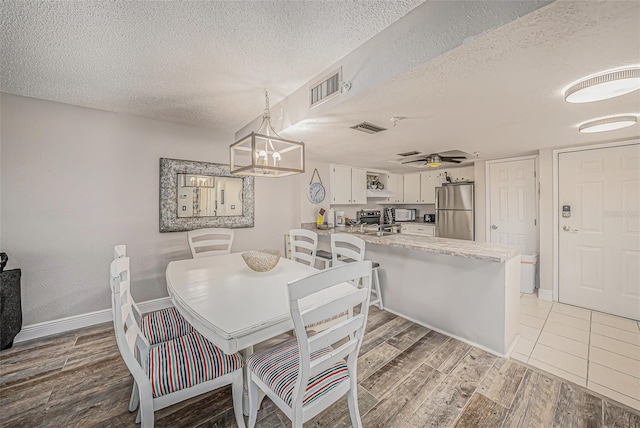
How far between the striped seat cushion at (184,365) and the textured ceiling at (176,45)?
1.86 metres

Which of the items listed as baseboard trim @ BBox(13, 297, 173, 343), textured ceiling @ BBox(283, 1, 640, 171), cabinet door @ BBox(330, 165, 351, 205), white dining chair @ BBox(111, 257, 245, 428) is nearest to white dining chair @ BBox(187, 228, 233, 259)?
baseboard trim @ BBox(13, 297, 173, 343)

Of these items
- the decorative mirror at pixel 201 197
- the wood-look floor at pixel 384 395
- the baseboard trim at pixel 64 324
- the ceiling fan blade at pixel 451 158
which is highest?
the ceiling fan blade at pixel 451 158

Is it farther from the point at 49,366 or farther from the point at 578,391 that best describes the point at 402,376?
the point at 49,366

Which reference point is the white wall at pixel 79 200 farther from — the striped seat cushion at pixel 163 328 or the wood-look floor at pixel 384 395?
the striped seat cushion at pixel 163 328

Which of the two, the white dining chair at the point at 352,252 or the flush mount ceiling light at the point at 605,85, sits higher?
the flush mount ceiling light at the point at 605,85

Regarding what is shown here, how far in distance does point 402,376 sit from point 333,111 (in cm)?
210

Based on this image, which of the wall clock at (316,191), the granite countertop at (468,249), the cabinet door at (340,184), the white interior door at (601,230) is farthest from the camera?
the cabinet door at (340,184)

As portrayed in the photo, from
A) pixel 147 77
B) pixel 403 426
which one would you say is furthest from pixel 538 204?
pixel 147 77

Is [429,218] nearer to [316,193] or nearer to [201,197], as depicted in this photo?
[316,193]

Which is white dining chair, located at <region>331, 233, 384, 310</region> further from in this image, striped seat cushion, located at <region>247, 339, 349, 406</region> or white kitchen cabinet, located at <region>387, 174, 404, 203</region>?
white kitchen cabinet, located at <region>387, 174, 404, 203</region>

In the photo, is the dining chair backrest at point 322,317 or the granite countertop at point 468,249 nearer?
the dining chair backrest at point 322,317

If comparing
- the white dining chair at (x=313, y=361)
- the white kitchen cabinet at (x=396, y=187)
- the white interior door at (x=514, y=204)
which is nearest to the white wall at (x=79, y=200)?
the white dining chair at (x=313, y=361)

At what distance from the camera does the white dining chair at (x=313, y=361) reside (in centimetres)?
99

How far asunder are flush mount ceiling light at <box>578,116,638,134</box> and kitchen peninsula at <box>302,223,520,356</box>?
4.03ft
